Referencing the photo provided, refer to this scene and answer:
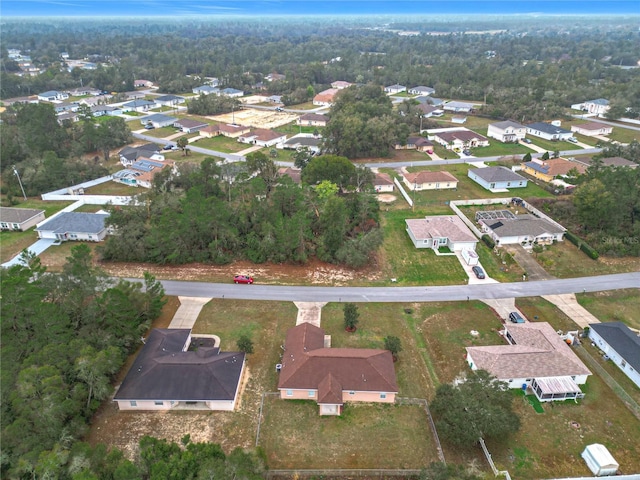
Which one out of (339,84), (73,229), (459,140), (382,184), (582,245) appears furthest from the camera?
(339,84)

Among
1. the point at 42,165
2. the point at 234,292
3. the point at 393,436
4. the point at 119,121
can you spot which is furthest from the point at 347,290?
the point at 119,121

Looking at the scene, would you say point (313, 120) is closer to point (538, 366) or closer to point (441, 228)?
point (441, 228)

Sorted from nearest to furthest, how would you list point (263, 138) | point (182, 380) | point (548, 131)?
point (182, 380) → point (263, 138) → point (548, 131)

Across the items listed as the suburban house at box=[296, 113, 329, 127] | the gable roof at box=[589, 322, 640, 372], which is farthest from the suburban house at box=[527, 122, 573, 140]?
the gable roof at box=[589, 322, 640, 372]

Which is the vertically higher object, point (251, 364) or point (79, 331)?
point (79, 331)

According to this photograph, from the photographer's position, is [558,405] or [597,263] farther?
[597,263]

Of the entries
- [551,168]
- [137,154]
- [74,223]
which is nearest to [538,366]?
[551,168]

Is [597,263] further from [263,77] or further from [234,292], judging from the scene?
[263,77]
